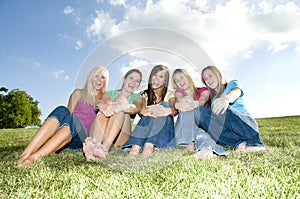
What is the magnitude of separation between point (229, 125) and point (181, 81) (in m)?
0.84

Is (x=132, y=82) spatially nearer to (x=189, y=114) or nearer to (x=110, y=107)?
(x=110, y=107)

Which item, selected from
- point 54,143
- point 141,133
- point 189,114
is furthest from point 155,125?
point 54,143

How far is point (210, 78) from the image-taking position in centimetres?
403

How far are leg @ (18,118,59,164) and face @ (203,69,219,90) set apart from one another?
197 cm

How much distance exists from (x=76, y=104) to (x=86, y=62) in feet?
2.55

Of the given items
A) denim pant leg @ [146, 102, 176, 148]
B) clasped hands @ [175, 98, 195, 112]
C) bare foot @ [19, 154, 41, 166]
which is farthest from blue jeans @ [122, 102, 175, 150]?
bare foot @ [19, 154, 41, 166]

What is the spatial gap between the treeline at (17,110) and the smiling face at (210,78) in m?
35.2

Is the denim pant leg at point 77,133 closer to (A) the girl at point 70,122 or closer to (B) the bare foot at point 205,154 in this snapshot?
(A) the girl at point 70,122

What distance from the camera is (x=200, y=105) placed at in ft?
12.8

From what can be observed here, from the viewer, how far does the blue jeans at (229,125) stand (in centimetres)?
379

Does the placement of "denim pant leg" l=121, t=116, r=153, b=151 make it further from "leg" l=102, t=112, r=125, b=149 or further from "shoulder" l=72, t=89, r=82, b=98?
"shoulder" l=72, t=89, r=82, b=98

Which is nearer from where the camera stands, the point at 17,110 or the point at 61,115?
the point at 61,115

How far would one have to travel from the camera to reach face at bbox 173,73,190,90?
13.0ft

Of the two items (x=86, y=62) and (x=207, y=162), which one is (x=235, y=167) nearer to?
(x=207, y=162)
